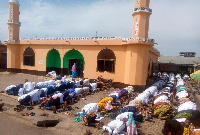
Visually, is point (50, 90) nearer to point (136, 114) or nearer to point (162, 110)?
point (136, 114)

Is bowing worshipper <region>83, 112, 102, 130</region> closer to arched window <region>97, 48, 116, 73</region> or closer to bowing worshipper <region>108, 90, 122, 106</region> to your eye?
bowing worshipper <region>108, 90, 122, 106</region>

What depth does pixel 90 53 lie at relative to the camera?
14938 mm

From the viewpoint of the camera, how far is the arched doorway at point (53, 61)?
57.7ft

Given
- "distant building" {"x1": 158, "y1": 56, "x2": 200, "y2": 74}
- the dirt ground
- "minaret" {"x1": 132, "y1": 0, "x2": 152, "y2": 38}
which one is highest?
"minaret" {"x1": 132, "y1": 0, "x2": 152, "y2": 38}

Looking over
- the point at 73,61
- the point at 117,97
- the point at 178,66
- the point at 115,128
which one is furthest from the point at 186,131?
the point at 178,66

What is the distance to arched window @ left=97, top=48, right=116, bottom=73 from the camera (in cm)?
1406

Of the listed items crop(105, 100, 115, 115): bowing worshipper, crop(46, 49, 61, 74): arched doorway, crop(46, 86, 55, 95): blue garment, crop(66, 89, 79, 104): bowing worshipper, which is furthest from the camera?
crop(46, 49, 61, 74): arched doorway

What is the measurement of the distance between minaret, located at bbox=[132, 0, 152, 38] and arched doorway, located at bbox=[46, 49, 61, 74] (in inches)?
360

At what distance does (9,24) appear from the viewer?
18.7m

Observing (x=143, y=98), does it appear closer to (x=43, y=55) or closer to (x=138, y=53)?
(x=138, y=53)

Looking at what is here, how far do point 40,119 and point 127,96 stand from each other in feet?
19.5

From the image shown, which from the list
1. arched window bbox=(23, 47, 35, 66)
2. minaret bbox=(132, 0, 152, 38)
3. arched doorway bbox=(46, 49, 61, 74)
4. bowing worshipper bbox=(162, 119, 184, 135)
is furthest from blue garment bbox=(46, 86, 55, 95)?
arched window bbox=(23, 47, 35, 66)

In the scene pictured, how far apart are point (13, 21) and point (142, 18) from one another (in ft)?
47.3

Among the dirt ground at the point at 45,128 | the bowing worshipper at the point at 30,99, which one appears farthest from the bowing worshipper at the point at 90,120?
the bowing worshipper at the point at 30,99
